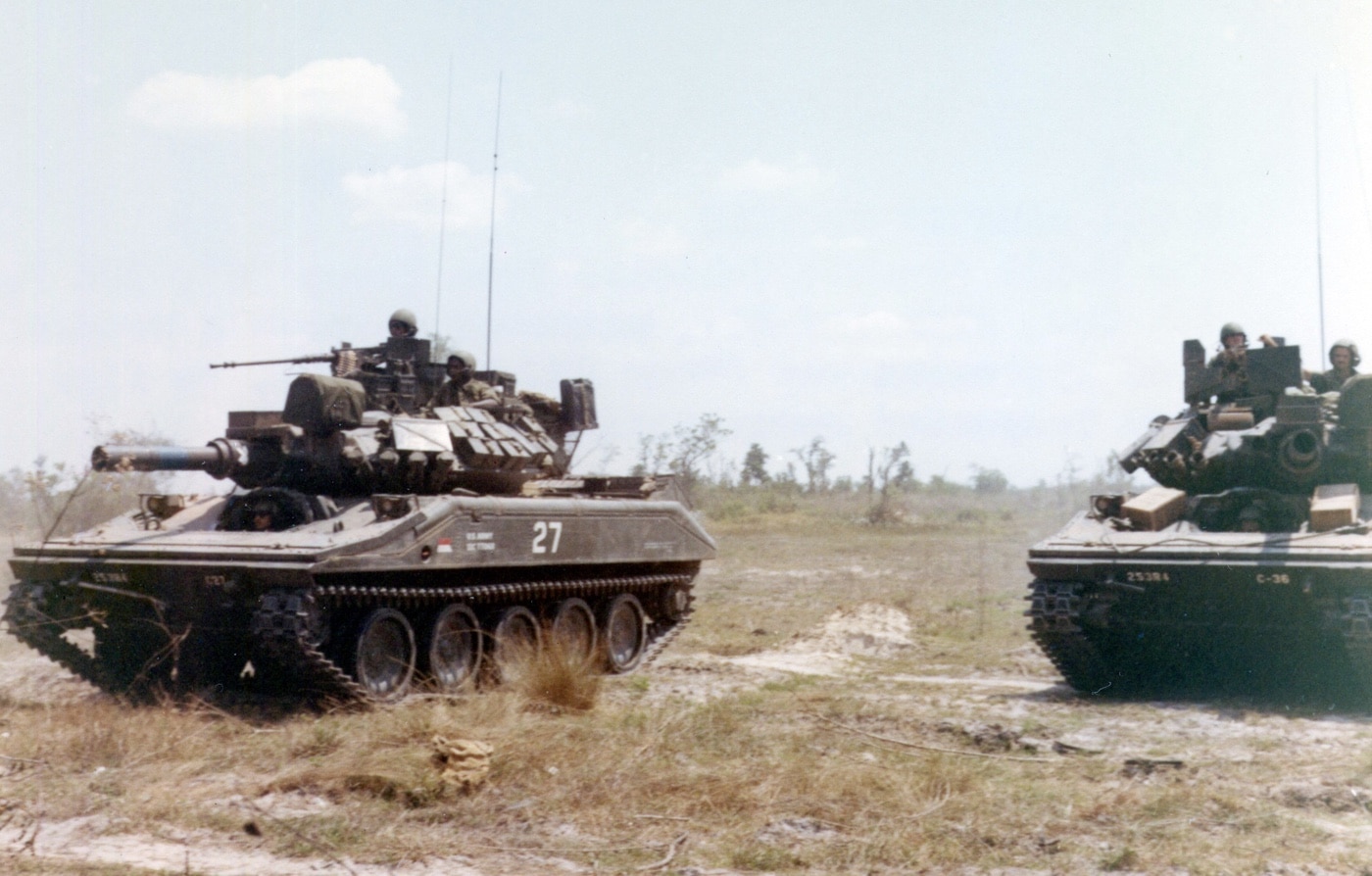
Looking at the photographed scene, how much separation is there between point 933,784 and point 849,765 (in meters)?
0.58

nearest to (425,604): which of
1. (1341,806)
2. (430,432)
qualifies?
(430,432)

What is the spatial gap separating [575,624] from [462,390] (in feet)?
7.84

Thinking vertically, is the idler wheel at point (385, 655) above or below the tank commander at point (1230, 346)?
below

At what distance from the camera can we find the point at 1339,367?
12625mm

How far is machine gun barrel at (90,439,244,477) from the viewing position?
923 centimetres

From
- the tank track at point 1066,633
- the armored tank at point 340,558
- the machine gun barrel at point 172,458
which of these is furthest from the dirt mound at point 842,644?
the machine gun barrel at point 172,458

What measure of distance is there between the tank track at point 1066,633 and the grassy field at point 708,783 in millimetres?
285

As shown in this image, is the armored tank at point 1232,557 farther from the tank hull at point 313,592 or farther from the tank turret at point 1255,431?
the tank hull at point 313,592

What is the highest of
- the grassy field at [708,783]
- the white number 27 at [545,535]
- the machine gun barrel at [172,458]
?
the machine gun barrel at [172,458]

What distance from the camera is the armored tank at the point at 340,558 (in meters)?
9.34

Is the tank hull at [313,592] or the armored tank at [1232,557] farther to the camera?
the armored tank at [1232,557]

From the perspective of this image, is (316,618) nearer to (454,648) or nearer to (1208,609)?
(454,648)

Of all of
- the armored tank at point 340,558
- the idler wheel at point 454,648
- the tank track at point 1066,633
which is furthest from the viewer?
the idler wheel at point 454,648

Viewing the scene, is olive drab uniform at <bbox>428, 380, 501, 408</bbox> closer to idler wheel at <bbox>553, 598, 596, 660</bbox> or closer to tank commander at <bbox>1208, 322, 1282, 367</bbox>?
idler wheel at <bbox>553, 598, 596, 660</bbox>
